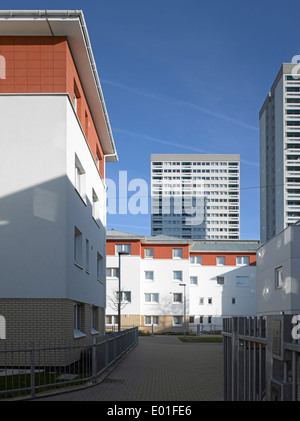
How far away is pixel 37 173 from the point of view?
16.5 metres

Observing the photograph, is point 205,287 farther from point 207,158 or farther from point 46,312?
point 207,158

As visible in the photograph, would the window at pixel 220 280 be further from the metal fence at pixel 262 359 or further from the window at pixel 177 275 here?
the metal fence at pixel 262 359

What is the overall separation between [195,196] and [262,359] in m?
163

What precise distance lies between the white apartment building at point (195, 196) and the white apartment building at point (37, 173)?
490ft

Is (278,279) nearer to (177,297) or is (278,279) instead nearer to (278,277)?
(278,277)

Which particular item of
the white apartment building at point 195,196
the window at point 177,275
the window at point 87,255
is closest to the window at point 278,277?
the window at point 87,255

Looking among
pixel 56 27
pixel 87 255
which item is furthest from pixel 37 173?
pixel 87 255

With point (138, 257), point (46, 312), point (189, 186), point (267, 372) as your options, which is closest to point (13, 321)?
point (46, 312)

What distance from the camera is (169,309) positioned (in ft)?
180

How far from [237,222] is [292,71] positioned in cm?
6861

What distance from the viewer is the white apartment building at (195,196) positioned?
545ft

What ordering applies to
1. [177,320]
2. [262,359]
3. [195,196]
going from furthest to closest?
1. [195,196]
2. [177,320]
3. [262,359]

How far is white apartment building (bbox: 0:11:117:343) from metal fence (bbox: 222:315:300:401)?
8961 mm

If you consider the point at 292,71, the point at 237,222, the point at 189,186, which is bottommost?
the point at 237,222
